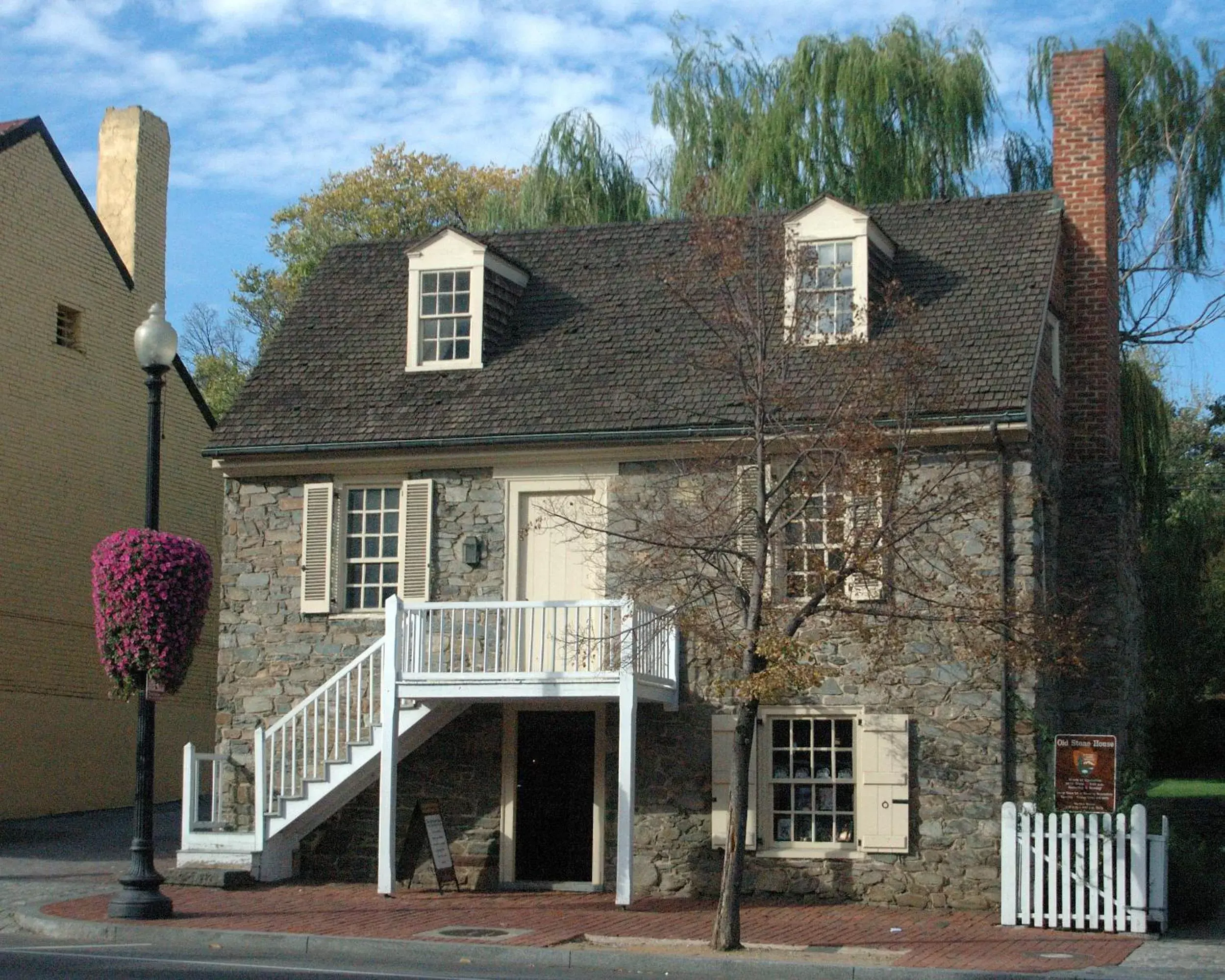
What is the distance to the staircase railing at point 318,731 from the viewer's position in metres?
16.9

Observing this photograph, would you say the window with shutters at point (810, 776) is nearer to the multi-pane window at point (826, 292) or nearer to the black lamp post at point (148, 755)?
the multi-pane window at point (826, 292)

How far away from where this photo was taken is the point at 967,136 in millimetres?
27328

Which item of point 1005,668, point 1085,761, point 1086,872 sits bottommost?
point 1086,872

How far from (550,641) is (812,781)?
302cm

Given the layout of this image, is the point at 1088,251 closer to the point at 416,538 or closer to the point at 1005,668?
the point at 1005,668

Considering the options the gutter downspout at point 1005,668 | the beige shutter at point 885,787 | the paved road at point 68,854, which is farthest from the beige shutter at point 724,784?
the paved road at point 68,854

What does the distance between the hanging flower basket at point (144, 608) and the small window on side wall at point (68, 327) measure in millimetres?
10547

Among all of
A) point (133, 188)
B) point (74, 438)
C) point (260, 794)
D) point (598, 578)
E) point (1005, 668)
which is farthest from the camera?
point (133, 188)

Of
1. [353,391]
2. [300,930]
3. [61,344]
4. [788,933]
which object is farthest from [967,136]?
Result: [300,930]

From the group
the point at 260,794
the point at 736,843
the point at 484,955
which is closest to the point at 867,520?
the point at 736,843

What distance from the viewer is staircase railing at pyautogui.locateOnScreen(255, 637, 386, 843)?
16.9 m

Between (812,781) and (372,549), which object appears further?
(372,549)

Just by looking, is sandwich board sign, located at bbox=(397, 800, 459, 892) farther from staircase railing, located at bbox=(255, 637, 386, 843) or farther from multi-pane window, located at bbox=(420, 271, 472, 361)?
multi-pane window, located at bbox=(420, 271, 472, 361)

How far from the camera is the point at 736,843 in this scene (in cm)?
1352
